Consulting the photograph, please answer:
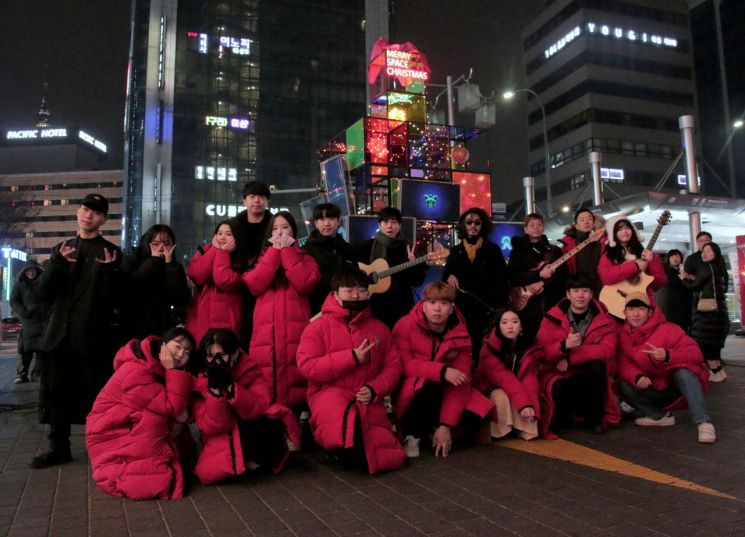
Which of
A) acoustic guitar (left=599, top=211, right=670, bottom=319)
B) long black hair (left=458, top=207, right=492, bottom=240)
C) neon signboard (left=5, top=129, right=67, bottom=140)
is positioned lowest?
acoustic guitar (left=599, top=211, right=670, bottom=319)

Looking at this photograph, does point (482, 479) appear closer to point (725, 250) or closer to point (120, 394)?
point (120, 394)

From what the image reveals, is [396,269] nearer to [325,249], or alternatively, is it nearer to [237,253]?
[325,249]

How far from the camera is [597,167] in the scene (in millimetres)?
19469

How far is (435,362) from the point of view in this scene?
4672mm

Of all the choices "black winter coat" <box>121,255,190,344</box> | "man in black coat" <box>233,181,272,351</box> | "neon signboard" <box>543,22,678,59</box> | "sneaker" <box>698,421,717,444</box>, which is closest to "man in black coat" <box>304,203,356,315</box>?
"man in black coat" <box>233,181,272,351</box>

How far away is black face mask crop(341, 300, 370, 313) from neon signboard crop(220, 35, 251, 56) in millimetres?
67045

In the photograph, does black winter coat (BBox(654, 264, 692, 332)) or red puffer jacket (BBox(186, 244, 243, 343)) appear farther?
black winter coat (BBox(654, 264, 692, 332))

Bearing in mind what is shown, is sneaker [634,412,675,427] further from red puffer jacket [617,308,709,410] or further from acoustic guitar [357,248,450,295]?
acoustic guitar [357,248,450,295]

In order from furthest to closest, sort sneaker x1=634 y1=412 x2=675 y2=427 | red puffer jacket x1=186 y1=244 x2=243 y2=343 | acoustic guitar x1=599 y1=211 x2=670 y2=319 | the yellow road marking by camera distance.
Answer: acoustic guitar x1=599 y1=211 x2=670 y2=319 → sneaker x1=634 y1=412 x2=675 y2=427 → red puffer jacket x1=186 y1=244 x2=243 y2=343 → the yellow road marking

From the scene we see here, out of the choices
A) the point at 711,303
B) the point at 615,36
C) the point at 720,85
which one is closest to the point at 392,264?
the point at 711,303

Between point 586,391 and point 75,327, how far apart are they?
4.43 m

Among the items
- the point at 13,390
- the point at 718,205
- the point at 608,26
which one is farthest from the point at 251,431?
the point at 608,26

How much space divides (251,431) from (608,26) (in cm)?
7532

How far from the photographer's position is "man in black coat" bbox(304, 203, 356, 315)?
17.9ft
